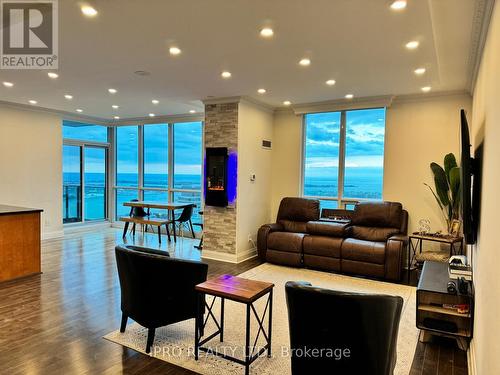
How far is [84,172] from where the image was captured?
8578 millimetres

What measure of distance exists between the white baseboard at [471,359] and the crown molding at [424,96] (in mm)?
3731

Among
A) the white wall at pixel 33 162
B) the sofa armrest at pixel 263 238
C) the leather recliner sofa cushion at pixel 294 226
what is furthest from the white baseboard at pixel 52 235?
the leather recliner sofa cushion at pixel 294 226

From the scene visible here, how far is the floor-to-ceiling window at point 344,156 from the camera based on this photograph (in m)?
5.91

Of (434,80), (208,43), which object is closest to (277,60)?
(208,43)

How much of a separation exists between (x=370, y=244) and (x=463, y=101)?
2556 millimetres

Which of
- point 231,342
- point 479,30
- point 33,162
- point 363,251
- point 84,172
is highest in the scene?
point 479,30

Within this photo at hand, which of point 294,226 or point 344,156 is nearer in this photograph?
point 294,226

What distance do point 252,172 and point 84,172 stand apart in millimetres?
4887

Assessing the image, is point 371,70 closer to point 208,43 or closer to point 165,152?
point 208,43

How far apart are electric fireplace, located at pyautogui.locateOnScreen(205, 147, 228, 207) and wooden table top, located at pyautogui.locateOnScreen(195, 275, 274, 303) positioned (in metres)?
3.00

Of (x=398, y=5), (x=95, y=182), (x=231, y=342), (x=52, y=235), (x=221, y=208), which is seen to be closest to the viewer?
(x=398, y=5)

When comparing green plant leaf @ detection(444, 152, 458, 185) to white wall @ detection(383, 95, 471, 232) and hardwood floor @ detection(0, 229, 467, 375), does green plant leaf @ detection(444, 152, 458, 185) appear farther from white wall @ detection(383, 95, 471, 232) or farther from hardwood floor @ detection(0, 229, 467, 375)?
hardwood floor @ detection(0, 229, 467, 375)
